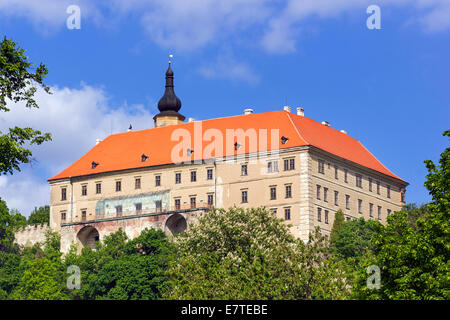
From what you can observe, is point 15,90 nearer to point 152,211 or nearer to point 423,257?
point 423,257

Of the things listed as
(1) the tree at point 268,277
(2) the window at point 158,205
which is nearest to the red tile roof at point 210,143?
(2) the window at point 158,205

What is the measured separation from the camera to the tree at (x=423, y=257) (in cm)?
3403

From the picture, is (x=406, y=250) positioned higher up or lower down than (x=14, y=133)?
lower down

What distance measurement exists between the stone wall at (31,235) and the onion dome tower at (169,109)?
1851cm

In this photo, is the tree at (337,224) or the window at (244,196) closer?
the tree at (337,224)

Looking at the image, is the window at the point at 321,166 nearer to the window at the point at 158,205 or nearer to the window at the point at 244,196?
the window at the point at 244,196

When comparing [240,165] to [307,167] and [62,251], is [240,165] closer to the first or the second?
[307,167]

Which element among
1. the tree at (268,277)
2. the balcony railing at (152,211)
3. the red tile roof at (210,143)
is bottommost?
the tree at (268,277)

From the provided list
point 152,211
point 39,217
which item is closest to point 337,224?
point 152,211

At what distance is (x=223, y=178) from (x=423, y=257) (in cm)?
5899

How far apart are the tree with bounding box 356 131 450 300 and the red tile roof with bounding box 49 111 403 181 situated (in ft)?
171

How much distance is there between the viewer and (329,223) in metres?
90.5
